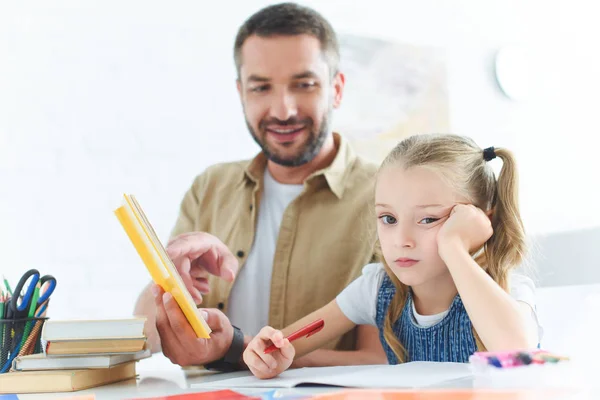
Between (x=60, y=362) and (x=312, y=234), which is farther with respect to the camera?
(x=312, y=234)

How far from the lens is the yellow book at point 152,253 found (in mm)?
867

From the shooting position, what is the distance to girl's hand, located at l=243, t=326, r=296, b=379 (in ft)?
3.24

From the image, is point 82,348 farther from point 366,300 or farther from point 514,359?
point 514,359

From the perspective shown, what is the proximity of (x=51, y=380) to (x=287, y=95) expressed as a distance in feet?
2.77

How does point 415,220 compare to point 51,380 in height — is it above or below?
above

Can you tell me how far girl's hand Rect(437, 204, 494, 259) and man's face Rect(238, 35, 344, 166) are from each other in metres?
0.63

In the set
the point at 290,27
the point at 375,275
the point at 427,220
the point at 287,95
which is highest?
Answer: the point at 290,27

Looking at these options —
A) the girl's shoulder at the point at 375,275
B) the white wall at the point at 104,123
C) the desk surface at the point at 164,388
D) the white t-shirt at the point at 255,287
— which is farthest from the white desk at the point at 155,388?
the white wall at the point at 104,123

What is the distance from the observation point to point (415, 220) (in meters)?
1.05

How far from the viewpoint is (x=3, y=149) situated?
2180 mm

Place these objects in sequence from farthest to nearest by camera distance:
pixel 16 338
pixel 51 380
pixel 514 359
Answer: pixel 16 338
pixel 51 380
pixel 514 359

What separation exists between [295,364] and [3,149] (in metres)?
1.38

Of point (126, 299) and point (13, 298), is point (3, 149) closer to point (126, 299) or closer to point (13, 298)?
point (126, 299)

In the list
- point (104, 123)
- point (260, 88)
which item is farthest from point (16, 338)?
point (104, 123)
